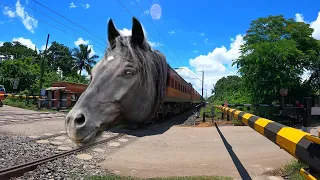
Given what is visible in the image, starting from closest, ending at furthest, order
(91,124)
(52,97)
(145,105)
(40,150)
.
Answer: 1. (91,124)
2. (145,105)
3. (40,150)
4. (52,97)

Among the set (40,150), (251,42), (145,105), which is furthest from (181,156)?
(251,42)

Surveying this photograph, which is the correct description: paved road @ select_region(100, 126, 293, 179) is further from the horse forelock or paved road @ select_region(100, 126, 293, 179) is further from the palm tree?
the palm tree

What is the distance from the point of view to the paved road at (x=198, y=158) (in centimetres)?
535

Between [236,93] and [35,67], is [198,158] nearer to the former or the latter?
[236,93]

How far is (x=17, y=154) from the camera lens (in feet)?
20.0

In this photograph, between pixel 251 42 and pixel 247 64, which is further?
pixel 251 42

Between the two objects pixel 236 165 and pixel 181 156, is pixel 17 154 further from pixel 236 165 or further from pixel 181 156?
pixel 236 165

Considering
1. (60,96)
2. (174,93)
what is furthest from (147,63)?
(60,96)

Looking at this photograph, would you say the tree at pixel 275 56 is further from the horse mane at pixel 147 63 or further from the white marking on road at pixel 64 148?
the horse mane at pixel 147 63

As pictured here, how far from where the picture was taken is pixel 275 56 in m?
13.8

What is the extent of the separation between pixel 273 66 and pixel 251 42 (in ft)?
7.89

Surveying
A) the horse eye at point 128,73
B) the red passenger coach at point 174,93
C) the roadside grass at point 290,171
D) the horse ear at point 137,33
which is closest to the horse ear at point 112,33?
the horse ear at point 137,33

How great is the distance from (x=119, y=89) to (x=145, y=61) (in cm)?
26

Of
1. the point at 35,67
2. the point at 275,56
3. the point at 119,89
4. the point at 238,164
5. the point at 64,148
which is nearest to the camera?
the point at 119,89
